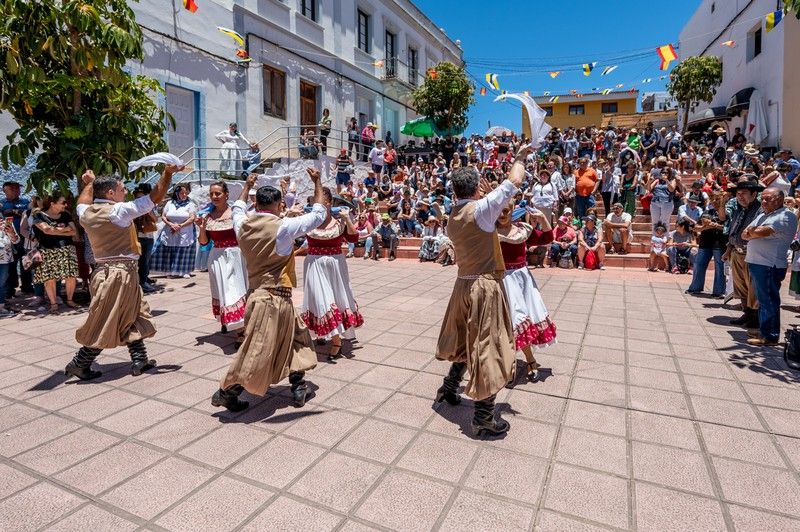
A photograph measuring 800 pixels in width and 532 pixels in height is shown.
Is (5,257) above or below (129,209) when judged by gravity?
below

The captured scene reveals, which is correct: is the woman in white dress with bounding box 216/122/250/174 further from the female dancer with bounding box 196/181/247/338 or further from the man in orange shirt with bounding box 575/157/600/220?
the man in orange shirt with bounding box 575/157/600/220

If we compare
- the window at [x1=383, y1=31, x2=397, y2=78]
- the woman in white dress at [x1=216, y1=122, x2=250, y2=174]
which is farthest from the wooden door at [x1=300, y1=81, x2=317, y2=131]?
the window at [x1=383, y1=31, x2=397, y2=78]

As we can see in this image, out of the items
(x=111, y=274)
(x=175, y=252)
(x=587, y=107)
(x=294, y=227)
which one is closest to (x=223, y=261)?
(x=111, y=274)

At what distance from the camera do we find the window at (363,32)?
2191cm

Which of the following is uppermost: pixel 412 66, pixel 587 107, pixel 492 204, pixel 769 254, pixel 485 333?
pixel 587 107

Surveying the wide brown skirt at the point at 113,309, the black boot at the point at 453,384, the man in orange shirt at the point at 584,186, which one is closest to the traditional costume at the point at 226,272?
the wide brown skirt at the point at 113,309

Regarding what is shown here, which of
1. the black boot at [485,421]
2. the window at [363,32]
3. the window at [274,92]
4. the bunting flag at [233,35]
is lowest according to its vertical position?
the black boot at [485,421]

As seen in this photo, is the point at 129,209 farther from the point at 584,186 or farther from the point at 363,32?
the point at 363,32

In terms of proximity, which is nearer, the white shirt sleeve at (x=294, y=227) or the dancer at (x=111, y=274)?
the white shirt sleeve at (x=294, y=227)

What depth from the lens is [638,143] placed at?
54.8 ft

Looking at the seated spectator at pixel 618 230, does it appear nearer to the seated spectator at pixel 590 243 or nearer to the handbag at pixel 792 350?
the seated spectator at pixel 590 243

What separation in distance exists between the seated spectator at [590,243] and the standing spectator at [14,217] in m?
10.6

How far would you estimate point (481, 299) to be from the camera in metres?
3.38

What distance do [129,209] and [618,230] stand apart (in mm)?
10742
